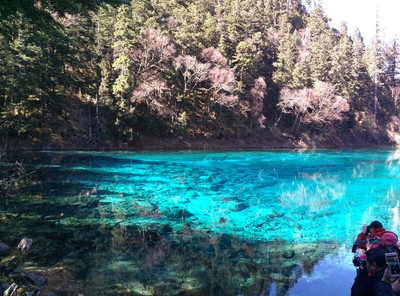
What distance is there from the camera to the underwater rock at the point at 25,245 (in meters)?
5.78

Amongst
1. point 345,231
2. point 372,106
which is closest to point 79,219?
point 345,231

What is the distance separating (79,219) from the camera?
816cm

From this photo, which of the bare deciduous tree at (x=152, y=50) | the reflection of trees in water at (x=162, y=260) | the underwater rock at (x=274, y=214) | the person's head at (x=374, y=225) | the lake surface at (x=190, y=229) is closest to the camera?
the person's head at (x=374, y=225)

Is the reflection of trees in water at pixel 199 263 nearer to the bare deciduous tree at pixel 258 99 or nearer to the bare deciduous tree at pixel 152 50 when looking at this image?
the bare deciduous tree at pixel 152 50

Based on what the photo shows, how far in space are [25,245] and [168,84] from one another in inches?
988

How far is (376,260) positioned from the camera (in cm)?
269

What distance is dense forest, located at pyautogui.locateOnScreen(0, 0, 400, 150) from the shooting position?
75.8 feet

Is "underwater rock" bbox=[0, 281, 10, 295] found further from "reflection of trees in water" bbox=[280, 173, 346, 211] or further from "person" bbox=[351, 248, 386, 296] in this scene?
"reflection of trees in water" bbox=[280, 173, 346, 211]

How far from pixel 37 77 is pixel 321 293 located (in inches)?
903

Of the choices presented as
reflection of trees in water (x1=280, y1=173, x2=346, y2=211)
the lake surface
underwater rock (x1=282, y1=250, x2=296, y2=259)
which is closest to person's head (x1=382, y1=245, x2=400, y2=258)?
the lake surface

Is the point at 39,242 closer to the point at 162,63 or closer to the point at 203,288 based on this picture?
the point at 203,288

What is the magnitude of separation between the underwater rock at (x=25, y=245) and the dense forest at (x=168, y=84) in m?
13.4

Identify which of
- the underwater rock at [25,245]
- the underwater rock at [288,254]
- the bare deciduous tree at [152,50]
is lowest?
the underwater rock at [288,254]

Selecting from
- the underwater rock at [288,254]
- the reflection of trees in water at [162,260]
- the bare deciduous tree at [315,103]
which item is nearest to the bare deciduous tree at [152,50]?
the bare deciduous tree at [315,103]
